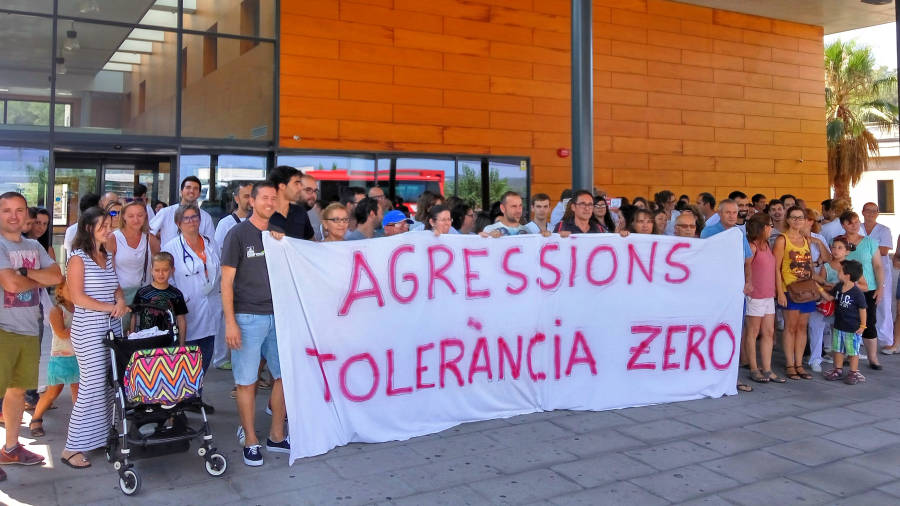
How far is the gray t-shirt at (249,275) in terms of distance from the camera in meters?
4.60

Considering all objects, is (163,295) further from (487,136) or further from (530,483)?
(487,136)

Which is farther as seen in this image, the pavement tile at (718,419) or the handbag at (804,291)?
the handbag at (804,291)

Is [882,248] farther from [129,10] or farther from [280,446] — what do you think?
[129,10]

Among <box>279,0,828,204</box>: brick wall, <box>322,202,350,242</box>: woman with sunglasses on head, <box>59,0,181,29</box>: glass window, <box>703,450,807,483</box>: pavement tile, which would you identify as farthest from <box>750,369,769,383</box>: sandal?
<box>59,0,181,29</box>: glass window

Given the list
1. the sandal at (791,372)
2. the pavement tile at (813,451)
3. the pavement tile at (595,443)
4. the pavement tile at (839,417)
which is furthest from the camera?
the sandal at (791,372)

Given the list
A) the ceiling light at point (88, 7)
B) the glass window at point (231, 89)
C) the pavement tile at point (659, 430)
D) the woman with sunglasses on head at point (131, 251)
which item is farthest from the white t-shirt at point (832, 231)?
the ceiling light at point (88, 7)

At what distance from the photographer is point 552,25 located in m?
13.0

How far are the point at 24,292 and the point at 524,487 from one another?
339cm

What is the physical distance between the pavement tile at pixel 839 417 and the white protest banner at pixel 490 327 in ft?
2.47

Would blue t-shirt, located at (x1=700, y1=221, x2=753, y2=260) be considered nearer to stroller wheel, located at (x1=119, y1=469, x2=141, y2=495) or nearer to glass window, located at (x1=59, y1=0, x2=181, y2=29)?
stroller wheel, located at (x1=119, y1=469, x2=141, y2=495)

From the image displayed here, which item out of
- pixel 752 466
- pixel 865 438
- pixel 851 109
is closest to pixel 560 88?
pixel 865 438

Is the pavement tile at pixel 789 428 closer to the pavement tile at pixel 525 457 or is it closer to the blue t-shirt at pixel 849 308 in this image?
the pavement tile at pixel 525 457

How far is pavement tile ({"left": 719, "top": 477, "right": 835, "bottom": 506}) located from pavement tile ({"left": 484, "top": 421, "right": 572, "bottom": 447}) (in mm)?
1343

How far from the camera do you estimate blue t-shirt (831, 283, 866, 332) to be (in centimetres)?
692
